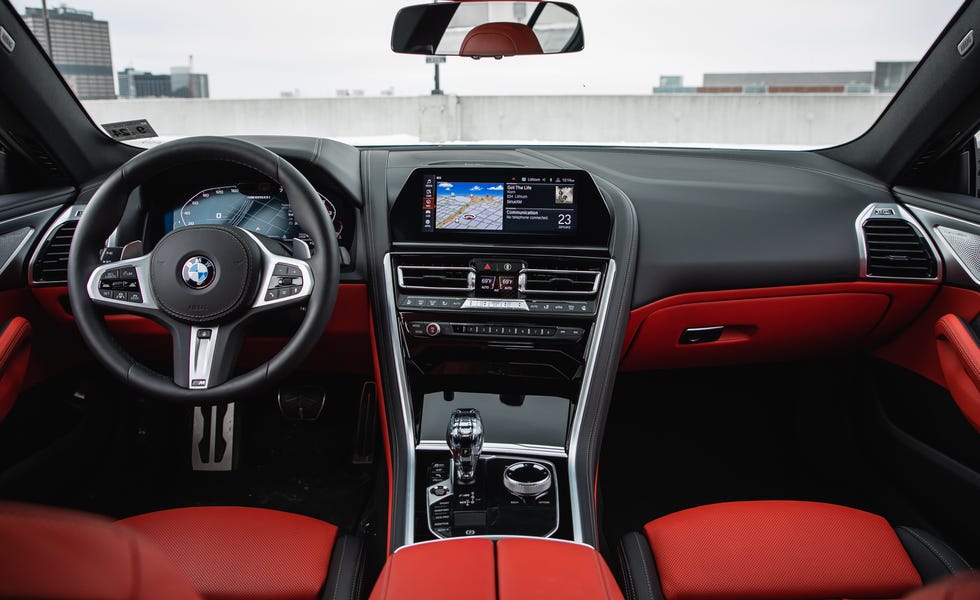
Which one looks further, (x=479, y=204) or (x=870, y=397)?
(x=870, y=397)

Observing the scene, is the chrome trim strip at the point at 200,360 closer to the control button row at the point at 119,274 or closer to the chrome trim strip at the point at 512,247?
the control button row at the point at 119,274

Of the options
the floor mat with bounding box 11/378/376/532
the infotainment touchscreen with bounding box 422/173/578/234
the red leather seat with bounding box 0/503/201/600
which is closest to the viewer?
the red leather seat with bounding box 0/503/201/600

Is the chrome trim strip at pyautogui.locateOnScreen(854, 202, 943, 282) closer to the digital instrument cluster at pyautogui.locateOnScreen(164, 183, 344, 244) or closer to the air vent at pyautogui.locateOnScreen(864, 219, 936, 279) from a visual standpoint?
the air vent at pyautogui.locateOnScreen(864, 219, 936, 279)

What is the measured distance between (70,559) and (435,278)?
66.2 inches

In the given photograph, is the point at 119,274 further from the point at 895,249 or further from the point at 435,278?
the point at 895,249

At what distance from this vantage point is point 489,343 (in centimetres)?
227

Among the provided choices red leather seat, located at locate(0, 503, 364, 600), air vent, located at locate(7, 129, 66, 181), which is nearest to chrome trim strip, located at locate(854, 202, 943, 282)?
red leather seat, located at locate(0, 503, 364, 600)

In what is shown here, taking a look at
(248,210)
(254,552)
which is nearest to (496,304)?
(248,210)

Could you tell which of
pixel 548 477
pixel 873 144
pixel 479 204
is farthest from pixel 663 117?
pixel 548 477

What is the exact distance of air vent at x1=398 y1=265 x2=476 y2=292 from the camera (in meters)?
2.22

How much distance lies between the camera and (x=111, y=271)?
5.98ft

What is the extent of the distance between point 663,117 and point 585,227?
1983 millimetres

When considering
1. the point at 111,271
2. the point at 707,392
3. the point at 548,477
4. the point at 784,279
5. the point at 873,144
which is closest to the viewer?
the point at 111,271

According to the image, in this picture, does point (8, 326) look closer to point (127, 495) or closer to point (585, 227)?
point (127, 495)
